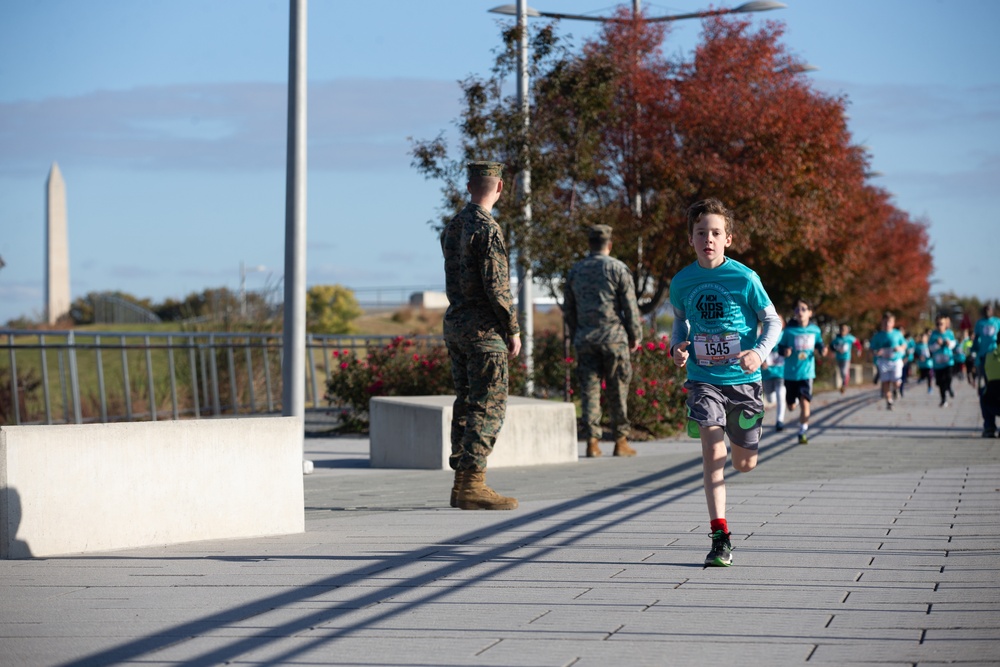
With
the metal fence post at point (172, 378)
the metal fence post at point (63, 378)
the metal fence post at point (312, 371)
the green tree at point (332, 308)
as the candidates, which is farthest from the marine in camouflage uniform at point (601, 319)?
the green tree at point (332, 308)

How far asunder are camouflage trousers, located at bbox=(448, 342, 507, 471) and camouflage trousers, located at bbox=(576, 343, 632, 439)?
3.89 m

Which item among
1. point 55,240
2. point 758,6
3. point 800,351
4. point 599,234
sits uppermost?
point 758,6

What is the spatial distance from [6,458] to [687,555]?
10.6 ft

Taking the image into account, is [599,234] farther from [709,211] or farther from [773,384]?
[709,211]

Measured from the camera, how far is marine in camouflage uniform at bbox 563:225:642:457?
12.1 meters

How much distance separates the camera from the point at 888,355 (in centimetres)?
2441

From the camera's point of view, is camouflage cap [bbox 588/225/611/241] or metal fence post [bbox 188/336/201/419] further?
metal fence post [bbox 188/336/201/419]

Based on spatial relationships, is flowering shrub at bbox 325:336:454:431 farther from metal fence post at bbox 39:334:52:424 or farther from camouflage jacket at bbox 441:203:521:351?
camouflage jacket at bbox 441:203:521:351

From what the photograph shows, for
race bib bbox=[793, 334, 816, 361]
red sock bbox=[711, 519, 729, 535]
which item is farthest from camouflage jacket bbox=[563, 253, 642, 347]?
red sock bbox=[711, 519, 729, 535]

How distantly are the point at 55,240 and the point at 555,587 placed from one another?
4715 centimetres

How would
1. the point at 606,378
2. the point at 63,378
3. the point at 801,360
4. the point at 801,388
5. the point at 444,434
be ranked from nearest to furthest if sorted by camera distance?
the point at 444,434
the point at 606,378
the point at 801,388
the point at 801,360
the point at 63,378

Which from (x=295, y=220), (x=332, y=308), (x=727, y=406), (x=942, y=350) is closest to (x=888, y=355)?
(x=942, y=350)

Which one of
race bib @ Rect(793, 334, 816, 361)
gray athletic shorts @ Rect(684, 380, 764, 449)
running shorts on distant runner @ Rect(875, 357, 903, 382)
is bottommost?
running shorts on distant runner @ Rect(875, 357, 903, 382)

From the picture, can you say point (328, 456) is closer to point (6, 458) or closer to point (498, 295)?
point (498, 295)
